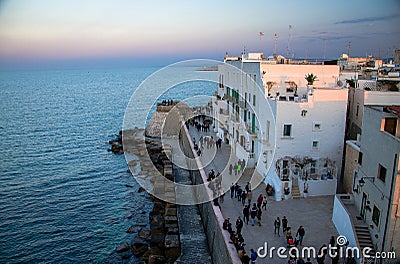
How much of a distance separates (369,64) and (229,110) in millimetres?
18975

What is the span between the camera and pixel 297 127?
892 inches

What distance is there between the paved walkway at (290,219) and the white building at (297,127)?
1050mm

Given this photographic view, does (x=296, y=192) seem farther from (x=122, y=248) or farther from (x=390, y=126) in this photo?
(x=122, y=248)

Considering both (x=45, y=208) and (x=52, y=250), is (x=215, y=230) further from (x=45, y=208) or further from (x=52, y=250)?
(x=45, y=208)

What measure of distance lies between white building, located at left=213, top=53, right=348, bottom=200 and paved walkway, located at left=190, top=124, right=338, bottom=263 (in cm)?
105

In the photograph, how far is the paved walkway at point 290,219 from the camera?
16.4 metres

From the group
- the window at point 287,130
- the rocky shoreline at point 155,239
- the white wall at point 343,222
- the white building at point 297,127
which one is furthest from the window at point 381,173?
the rocky shoreline at point 155,239

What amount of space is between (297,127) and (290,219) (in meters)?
6.74

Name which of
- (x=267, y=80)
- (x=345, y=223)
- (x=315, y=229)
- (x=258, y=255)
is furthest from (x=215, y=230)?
(x=267, y=80)

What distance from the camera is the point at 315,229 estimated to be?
17406 millimetres

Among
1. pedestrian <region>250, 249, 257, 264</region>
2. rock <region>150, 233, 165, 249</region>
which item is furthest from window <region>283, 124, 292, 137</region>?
rock <region>150, 233, 165, 249</region>

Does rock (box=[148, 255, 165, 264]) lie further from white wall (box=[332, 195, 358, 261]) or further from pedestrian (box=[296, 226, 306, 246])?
white wall (box=[332, 195, 358, 261])

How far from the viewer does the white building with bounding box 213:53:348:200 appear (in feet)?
72.0

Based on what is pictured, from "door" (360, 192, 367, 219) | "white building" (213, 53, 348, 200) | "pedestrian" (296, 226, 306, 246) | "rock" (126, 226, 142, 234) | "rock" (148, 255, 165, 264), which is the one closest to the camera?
"pedestrian" (296, 226, 306, 246)
